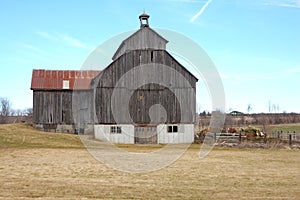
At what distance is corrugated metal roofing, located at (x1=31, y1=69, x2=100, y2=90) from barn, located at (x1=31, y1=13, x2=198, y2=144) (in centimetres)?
676

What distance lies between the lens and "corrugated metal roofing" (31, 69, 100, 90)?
49250 mm

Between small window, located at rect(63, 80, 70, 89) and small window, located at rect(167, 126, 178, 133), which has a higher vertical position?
small window, located at rect(63, 80, 70, 89)

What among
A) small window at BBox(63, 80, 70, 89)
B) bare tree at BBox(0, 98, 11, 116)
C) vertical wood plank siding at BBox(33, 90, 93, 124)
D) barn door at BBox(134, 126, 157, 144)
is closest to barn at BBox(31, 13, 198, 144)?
barn door at BBox(134, 126, 157, 144)

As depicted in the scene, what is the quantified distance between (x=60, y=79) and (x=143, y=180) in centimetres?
3499

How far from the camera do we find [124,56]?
43750 millimetres

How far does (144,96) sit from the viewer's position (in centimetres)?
4378

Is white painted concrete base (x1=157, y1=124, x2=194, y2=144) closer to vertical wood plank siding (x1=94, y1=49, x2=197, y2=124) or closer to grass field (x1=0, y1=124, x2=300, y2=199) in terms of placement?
vertical wood plank siding (x1=94, y1=49, x2=197, y2=124)

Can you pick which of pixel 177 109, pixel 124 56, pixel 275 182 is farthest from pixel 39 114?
pixel 275 182

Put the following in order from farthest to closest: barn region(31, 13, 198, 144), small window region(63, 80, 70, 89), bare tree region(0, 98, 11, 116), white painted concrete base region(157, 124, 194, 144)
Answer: bare tree region(0, 98, 11, 116) < small window region(63, 80, 70, 89) < white painted concrete base region(157, 124, 194, 144) < barn region(31, 13, 198, 144)

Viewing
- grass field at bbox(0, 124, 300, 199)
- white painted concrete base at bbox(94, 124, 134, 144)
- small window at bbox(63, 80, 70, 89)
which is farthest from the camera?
small window at bbox(63, 80, 70, 89)

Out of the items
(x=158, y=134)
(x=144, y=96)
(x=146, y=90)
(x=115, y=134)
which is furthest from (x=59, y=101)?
(x=158, y=134)

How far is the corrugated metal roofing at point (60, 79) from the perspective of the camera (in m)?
49.2

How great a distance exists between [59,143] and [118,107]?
902cm

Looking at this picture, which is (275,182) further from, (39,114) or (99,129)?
(39,114)
